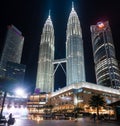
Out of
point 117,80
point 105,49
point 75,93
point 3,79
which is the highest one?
point 105,49

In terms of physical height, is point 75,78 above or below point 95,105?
above

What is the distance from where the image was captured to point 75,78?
177750 millimetres

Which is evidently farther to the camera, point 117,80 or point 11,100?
point 117,80

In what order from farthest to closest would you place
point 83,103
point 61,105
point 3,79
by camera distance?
point 61,105
point 83,103
point 3,79

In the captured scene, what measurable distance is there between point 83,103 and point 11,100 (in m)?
79.8

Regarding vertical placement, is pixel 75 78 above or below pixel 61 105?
above

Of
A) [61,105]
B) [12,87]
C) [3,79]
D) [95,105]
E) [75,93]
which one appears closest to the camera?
[3,79]

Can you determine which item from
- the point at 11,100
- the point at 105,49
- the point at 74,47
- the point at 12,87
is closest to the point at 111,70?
the point at 105,49

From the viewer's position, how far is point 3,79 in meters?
24.3

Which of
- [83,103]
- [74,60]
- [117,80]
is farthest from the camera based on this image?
[74,60]

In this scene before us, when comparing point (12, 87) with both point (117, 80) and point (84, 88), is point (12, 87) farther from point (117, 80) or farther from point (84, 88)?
point (117, 80)

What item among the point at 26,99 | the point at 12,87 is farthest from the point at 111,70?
the point at 12,87

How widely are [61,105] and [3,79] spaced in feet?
322

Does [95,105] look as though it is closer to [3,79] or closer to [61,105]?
[3,79]
